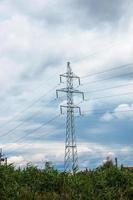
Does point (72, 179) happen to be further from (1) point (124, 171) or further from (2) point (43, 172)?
(1) point (124, 171)

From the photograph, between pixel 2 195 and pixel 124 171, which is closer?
pixel 2 195

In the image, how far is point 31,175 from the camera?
22.8 m

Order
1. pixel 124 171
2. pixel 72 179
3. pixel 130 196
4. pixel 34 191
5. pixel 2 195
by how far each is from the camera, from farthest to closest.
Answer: pixel 124 171 → pixel 130 196 → pixel 72 179 → pixel 34 191 → pixel 2 195

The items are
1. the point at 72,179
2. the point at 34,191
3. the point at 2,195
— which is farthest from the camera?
the point at 72,179

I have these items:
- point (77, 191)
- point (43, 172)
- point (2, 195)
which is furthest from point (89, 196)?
point (2, 195)

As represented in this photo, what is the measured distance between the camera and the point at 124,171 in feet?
88.4

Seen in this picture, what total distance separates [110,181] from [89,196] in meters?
2.65

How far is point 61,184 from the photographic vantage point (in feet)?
75.7

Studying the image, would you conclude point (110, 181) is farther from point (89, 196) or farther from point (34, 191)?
point (34, 191)

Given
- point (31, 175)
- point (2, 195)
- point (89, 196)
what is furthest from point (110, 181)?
A: point (2, 195)

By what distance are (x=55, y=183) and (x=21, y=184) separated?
1.63 metres

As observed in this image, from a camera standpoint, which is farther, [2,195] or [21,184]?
[21,184]

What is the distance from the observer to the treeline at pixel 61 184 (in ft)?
69.4

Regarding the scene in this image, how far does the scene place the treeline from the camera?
21141mm
